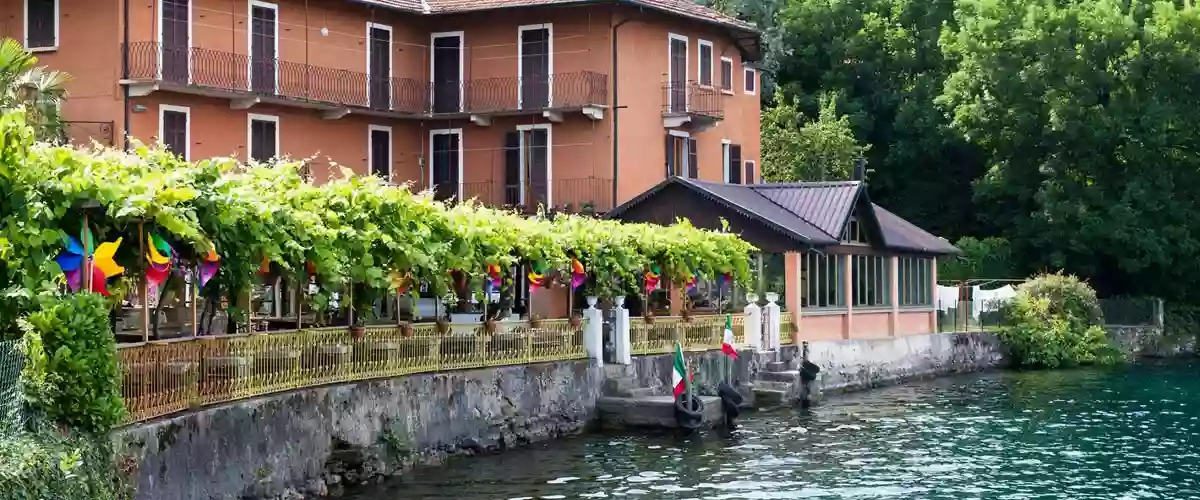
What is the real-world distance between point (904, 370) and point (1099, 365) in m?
10.4

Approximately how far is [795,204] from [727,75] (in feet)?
22.3

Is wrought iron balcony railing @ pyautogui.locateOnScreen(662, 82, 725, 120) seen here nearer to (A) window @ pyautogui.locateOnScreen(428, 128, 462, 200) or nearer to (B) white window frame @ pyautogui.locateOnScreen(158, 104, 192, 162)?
(A) window @ pyautogui.locateOnScreen(428, 128, 462, 200)

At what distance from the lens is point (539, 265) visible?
30.1m

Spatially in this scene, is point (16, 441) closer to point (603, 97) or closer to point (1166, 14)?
point (603, 97)

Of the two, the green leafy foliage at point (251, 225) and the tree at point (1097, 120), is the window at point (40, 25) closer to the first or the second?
the green leafy foliage at point (251, 225)

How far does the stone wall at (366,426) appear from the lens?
62.6 ft

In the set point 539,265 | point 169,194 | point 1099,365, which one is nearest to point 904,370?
point 1099,365

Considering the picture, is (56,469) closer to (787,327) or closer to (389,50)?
(787,327)

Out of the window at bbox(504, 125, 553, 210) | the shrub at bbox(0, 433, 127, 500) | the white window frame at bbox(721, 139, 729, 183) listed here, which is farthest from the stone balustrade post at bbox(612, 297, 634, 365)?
the shrub at bbox(0, 433, 127, 500)

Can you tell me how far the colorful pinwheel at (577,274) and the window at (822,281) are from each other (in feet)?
33.2

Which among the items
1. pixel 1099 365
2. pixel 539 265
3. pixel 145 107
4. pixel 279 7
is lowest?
pixel 1099 365

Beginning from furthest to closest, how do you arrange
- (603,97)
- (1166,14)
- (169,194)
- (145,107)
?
1. (1166,14)
2. (603,97)
3. (145,107)
4. (169,194)

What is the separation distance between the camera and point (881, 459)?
27.5 metres

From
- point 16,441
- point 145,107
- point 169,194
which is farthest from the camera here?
point 145,107
